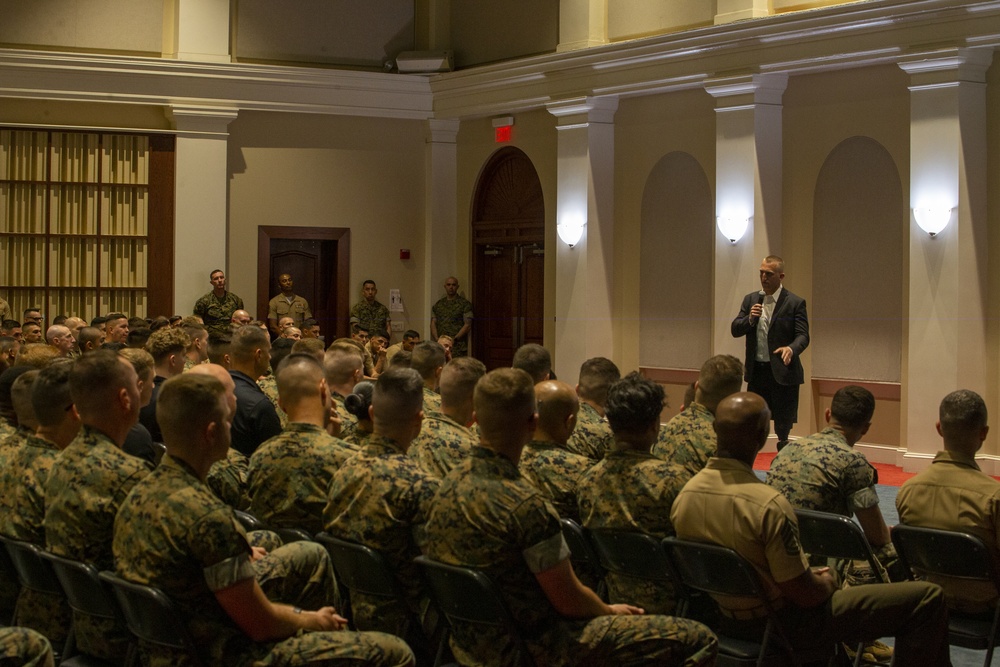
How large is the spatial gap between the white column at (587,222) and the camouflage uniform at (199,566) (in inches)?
355

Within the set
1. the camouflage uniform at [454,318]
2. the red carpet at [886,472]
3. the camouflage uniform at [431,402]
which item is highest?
the camouflage uniform at [454,318]

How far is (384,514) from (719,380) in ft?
6.10

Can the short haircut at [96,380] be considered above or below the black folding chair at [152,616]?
above

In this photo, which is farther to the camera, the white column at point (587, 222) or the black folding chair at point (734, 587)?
the white column at point (587, 222)

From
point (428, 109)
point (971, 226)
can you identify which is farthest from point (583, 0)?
point (971, 226)

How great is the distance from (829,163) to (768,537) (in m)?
7.71

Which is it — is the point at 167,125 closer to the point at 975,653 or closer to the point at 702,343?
the point at 702,343

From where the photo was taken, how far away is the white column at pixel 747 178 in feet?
33.9

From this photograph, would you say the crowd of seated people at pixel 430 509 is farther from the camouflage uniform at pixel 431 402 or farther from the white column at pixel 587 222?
the white column at pixel 587 222

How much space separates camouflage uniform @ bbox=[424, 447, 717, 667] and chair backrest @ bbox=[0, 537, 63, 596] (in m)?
1.20

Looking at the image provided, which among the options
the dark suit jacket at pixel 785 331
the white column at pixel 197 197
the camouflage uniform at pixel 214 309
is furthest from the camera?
the white column at pixel 197 197

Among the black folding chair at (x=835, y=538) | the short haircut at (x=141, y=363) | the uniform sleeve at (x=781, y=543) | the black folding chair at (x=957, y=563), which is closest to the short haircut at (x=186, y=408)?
the uniform sleeve at (x=781, y=543)

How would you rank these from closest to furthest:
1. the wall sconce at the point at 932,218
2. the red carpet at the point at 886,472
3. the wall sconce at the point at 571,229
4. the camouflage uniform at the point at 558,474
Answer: the camouflage uniform at the point at 558,474 → the red carpet at the point at 886,472 → the wall sconce at the point at 932,218 → the wall sconce at the point at 571,229

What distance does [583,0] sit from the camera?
11.8 metres
